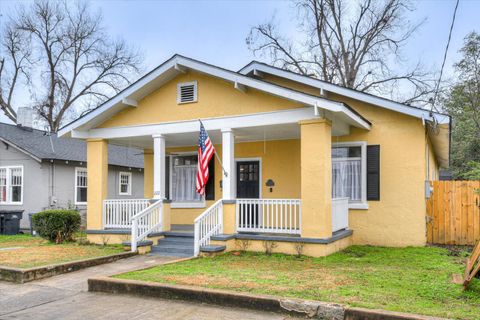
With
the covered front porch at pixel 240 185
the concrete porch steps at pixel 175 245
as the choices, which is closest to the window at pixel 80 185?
the covered front porch at pixel 240 185

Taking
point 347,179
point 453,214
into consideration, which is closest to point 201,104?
point 347,179

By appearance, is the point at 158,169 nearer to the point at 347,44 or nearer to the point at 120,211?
the point at 120,211

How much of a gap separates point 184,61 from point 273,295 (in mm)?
6881

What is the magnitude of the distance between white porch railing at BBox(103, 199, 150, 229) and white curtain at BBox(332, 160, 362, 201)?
17.0 feet

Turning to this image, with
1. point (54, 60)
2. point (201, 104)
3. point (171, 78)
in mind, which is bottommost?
point (201, 104)

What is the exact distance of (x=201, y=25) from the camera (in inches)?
838

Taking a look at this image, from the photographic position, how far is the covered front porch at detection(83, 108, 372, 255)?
31.4 feet

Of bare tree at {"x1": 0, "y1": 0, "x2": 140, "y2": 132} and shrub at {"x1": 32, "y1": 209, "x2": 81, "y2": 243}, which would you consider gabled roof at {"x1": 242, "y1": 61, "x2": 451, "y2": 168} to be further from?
bare tree at {"x1": 0, "y1": 0, "x2": 140, "y2": 132}

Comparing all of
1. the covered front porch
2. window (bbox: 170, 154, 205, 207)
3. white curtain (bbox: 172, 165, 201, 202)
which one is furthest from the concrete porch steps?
white curtain (bbox: 172, 165, 201, 202)

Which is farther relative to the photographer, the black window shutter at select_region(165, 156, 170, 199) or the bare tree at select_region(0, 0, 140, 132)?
the bare tree at select_region(0, 0, 140, 132)

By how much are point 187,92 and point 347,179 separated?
4929mm

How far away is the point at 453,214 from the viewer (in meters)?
11.8

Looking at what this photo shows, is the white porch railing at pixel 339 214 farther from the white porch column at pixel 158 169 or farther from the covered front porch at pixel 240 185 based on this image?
the white porch column at pixel 158 169

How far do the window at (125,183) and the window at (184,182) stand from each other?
8258 mm
